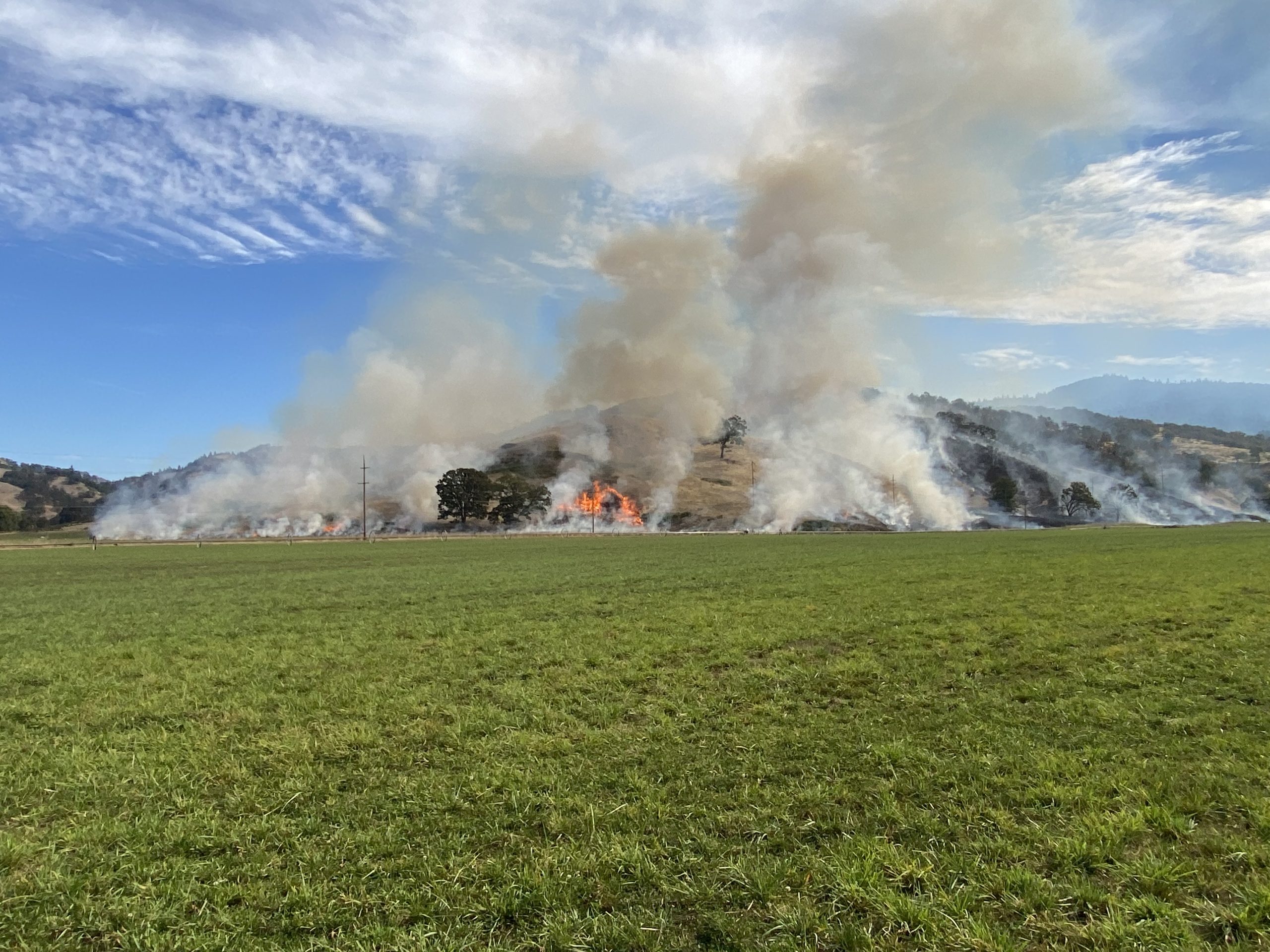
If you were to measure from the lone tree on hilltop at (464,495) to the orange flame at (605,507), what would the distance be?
17830 millimetres

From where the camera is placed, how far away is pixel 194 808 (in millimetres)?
8266

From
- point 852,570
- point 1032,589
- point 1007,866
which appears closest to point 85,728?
point 1007,866

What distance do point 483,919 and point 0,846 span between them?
17.3 ft

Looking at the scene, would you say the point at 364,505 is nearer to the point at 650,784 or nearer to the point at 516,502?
the point at 516,502

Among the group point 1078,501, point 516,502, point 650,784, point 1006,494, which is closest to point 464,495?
point 516,502

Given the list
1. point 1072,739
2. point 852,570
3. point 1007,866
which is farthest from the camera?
point 852,570

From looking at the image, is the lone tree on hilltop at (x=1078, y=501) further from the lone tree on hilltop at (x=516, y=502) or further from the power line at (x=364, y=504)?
the power line at (x=364, y=504)

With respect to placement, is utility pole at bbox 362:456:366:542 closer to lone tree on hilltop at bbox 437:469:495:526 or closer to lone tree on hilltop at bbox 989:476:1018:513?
lone tree on hilltop at bbox 437:469:495:526

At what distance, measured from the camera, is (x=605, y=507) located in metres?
172

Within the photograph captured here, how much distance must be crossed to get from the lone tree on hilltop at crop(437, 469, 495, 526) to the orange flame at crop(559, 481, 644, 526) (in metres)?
17.8

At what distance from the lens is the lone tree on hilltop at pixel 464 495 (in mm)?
153500

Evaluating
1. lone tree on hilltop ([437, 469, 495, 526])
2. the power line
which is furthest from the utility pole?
lone tree on hilltop ([437, 469, 495, 526])

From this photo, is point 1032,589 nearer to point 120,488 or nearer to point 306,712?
point 306,712

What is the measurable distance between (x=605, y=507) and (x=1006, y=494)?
334 ft
